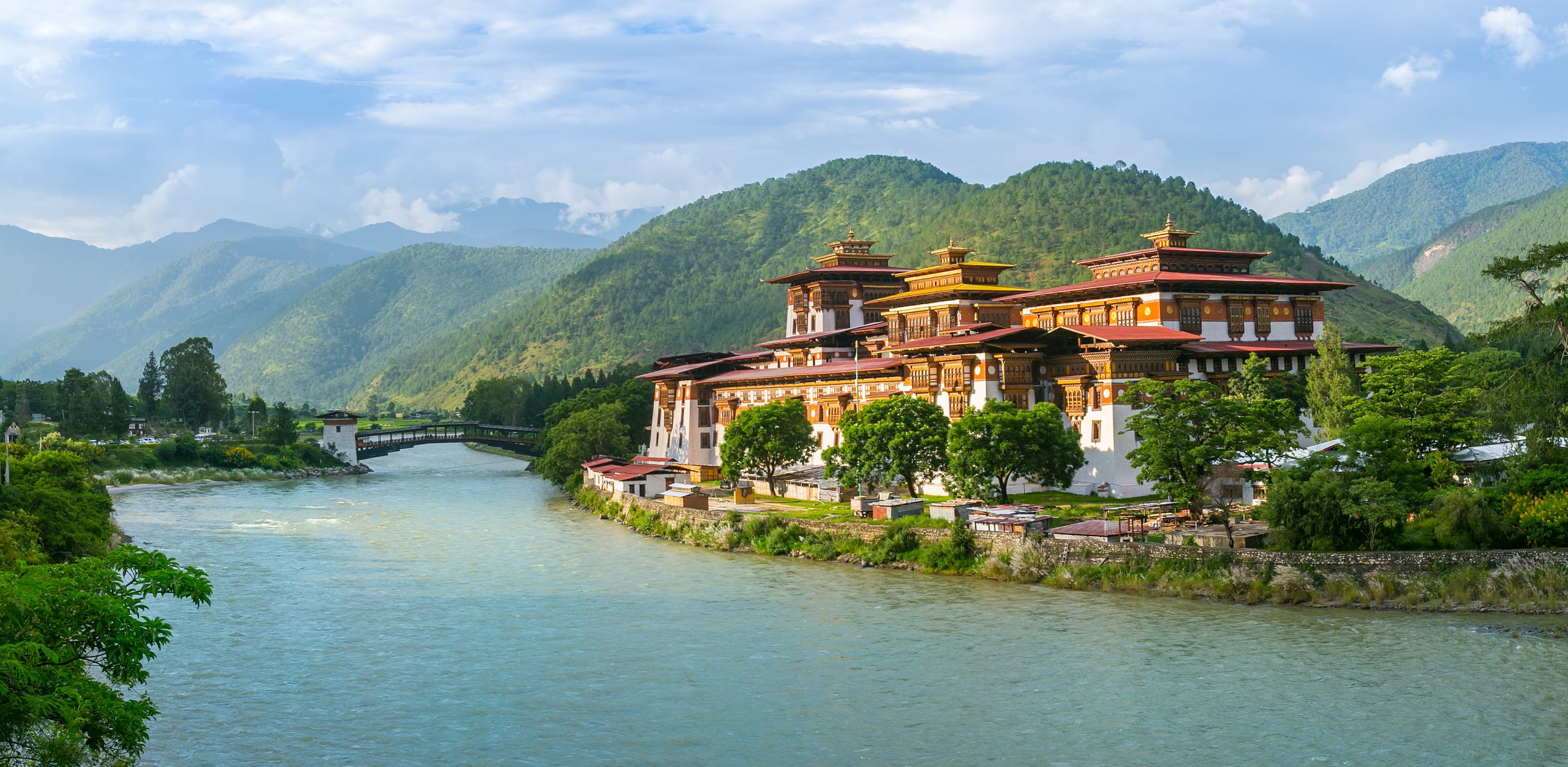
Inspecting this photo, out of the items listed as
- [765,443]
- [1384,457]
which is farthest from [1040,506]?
[765,443]

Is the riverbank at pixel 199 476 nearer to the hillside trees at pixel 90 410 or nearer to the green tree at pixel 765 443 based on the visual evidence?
the hillside trees at pixel 90 410

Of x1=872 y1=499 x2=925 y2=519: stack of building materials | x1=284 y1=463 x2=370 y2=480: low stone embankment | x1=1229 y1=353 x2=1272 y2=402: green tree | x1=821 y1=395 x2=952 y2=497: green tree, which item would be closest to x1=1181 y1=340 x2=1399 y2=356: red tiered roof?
x1=1229 y1=353 x2=1272 y2=402: green tree

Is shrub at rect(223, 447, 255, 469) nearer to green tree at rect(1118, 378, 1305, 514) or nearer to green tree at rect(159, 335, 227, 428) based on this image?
green tree at rect(159, 335, 227, 428)

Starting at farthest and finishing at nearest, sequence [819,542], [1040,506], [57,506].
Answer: [1040,506], [819,542], [57,506]

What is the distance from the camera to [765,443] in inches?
2808

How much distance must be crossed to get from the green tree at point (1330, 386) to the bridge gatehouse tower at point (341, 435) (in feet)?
296

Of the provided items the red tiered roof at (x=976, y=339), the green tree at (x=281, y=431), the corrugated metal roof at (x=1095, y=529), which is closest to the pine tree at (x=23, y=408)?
the green tree at (x=281, y=431)

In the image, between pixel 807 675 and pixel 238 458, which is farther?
pixel 238 458

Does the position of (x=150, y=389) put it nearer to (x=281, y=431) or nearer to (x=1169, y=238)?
(x=281, y=431)

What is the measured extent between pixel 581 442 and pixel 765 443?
27351mm

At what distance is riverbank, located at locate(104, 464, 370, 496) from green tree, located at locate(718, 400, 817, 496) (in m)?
49.1

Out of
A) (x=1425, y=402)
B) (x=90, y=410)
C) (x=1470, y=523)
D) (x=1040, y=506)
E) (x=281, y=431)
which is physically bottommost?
(x=1040, y=506)

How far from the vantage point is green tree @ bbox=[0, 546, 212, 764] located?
21.0 m

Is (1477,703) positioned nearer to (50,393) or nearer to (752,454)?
(752,454)
